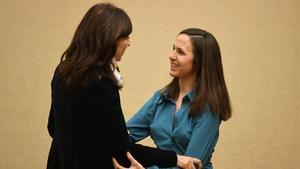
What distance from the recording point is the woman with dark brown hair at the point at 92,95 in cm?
158

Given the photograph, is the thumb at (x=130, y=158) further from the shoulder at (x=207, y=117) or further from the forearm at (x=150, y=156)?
the shoulder at (x=207, y=117)

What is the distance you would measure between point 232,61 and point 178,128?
1.49 metres

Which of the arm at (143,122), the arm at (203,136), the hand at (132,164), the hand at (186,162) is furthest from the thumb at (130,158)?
the arm at (143,122)

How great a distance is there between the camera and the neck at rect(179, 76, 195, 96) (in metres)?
2.16

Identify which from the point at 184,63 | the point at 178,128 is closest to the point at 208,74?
the point at 184,63

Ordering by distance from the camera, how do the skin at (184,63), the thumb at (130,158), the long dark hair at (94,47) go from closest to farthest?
the long dark hair at (94,47)
the thumb at (130,158)
the skin at (184,63)

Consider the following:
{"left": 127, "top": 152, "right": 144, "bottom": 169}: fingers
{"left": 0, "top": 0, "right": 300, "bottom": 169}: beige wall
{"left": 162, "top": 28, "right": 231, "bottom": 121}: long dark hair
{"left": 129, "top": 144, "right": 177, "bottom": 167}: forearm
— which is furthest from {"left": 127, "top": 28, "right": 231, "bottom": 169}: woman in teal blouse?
{"left": 0, "top": 0, "right": 300, "bottom": 169}: beige wall

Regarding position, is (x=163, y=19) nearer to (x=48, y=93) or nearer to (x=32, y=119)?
(x=48, y=93)

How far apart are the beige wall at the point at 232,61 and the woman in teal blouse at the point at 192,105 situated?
128 cm

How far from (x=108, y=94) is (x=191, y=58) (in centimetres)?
62

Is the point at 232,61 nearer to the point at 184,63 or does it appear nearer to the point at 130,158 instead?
the point at 184,63

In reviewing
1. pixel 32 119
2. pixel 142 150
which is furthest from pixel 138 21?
pixel 142 150

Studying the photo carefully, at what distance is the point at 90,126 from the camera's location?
161 centimetres

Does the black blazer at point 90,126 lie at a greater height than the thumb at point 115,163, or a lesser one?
greater
